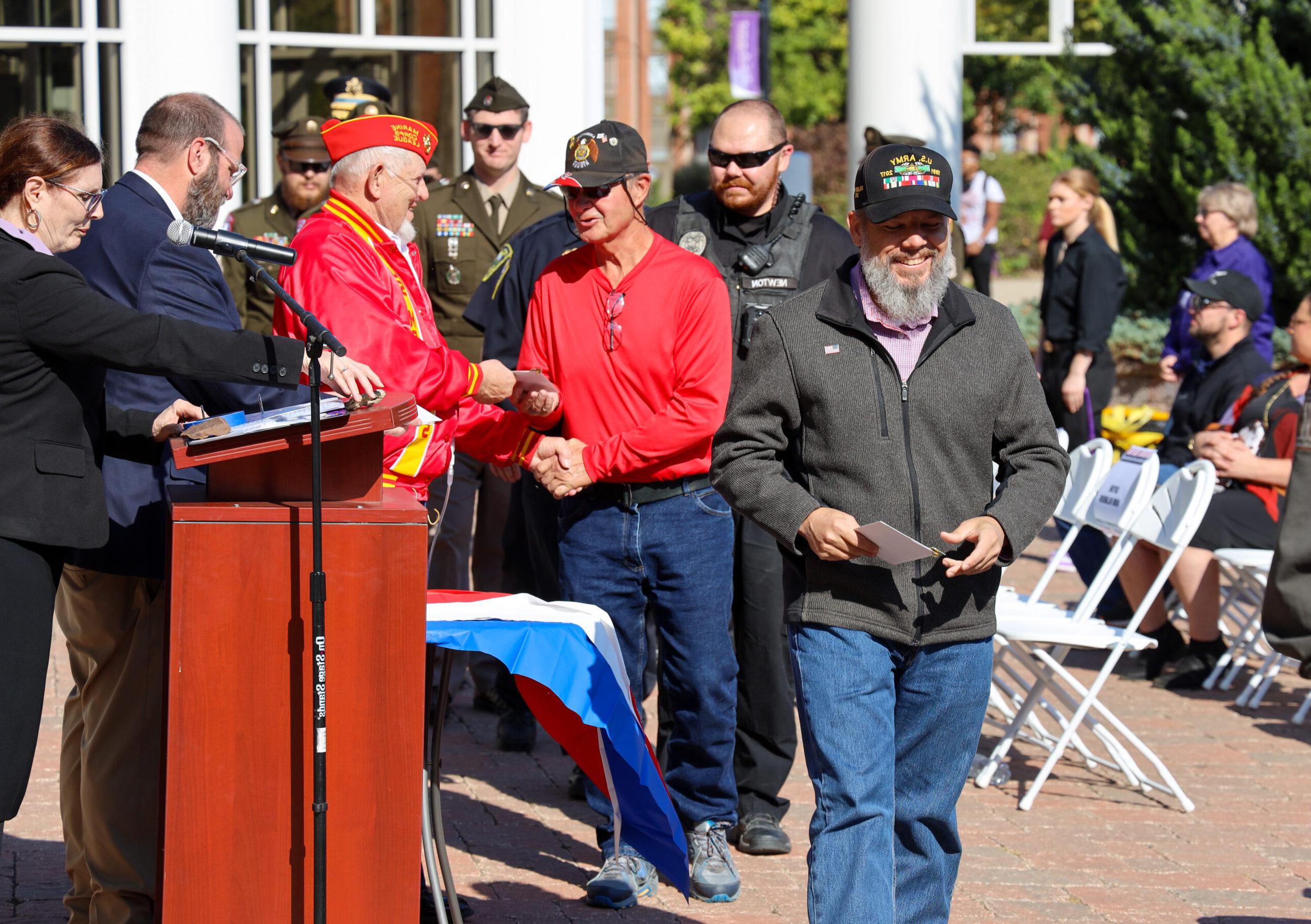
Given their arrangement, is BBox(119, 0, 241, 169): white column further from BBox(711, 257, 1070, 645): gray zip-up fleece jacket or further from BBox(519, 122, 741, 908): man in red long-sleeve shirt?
BBox(711, 257, 1070, 645): gray zip-up fleece jacket

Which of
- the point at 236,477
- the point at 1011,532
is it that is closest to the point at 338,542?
the point at 236,477

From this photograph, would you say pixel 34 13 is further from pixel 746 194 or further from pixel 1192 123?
pixel 1192 123

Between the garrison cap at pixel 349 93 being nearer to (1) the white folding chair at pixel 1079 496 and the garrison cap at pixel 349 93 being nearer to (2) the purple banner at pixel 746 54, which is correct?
(1) the white folding chair at pixel 1079 496

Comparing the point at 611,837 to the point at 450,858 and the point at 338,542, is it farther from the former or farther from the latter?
the point at 338,542

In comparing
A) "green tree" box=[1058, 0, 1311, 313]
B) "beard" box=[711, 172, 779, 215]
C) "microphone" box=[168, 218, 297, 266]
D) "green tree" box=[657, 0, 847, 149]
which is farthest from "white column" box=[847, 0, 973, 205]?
"green tree" box=[657, 0, 847, 149]

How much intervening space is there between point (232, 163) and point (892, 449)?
2.03 metres

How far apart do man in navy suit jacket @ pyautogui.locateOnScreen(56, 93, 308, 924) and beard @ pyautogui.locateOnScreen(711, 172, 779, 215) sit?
181cm

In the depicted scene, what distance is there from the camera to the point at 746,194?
5406 millimetres

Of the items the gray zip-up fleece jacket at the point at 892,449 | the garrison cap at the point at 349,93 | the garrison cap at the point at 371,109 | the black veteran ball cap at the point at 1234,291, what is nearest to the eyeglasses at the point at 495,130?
the garrison cap at the point at 349,93

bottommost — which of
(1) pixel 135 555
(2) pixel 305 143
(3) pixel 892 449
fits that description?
(1) pixel 135 555

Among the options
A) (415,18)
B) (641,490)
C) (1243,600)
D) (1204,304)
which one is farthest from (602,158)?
(415,18)

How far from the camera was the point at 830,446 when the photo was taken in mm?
3697

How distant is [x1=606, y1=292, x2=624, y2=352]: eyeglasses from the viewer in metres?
4.83

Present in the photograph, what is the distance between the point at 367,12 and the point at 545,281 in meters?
6.77
